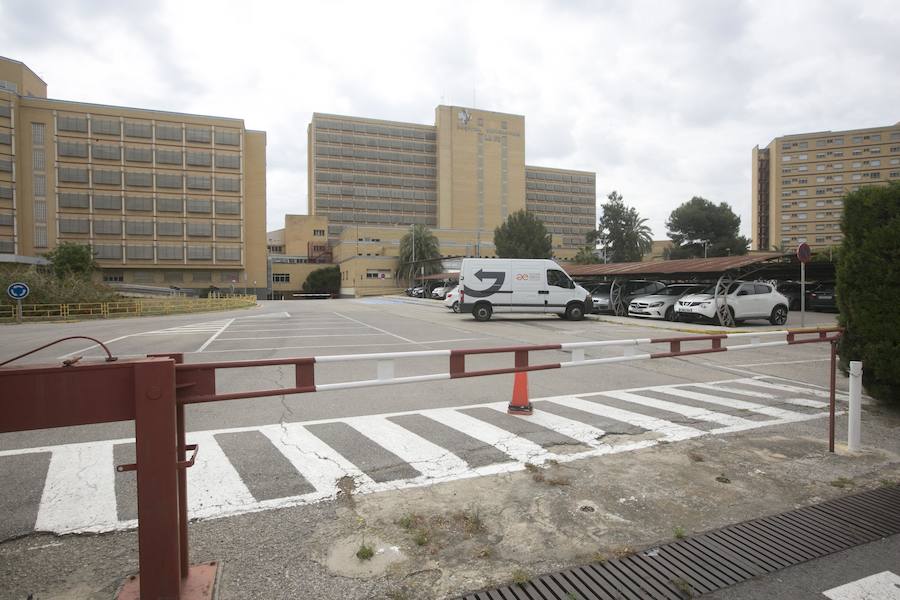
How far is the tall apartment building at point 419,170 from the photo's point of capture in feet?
380

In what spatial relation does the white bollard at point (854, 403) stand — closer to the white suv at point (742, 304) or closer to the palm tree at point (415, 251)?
the white suv at point (742, 304)

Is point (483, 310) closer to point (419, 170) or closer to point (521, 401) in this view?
point (521, 401)

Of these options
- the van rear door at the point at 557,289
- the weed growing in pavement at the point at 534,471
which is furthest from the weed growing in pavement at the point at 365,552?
the van rear door at the point at 557,289

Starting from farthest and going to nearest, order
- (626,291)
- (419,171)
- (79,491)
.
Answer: (419,171) < (626,291) < (79,491)

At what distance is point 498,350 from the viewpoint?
461 cm

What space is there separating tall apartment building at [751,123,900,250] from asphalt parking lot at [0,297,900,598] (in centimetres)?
11862

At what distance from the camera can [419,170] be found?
121 meters

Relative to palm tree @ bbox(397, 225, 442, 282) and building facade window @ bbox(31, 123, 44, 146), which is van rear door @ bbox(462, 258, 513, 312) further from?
building facade window @ bbox(31, 123, 44, 146)

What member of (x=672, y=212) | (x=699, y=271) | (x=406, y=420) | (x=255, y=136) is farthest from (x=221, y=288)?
(x=406, y=420)

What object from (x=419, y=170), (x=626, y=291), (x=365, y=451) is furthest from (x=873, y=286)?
(x=419, y=170)

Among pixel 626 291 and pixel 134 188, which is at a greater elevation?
pixel 134 188

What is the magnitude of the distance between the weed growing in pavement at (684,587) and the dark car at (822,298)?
30.9m

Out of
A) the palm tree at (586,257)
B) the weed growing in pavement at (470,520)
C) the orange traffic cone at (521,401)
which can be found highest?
the palm tree at (586,257)

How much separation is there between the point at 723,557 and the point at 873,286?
197 inches
